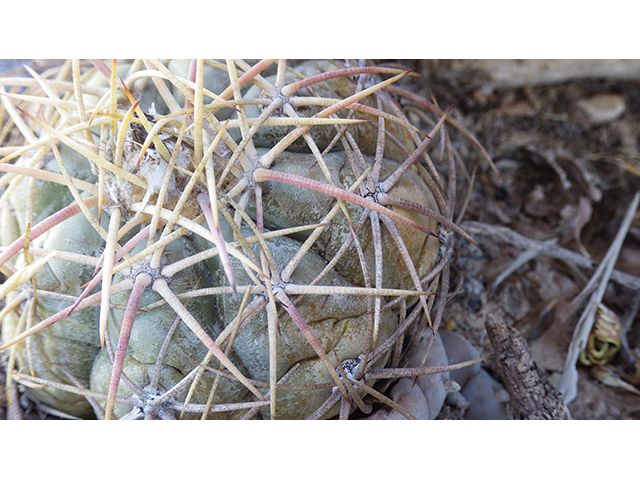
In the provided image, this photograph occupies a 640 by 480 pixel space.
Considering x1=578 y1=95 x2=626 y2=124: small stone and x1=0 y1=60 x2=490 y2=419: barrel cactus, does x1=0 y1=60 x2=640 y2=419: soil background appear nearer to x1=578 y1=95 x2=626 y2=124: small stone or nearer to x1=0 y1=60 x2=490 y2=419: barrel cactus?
x1=578 y1=95 x2=626 y2=124: small stone

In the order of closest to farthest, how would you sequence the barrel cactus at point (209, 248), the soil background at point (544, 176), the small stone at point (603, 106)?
the barrel cactus at point (209, 248), the soil background at point (544, 176), the small stone at point (603, 106)

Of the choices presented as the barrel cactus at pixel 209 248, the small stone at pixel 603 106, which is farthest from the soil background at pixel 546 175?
the barrel cactus at pixel 209 248

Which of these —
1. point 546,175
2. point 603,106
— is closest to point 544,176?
point 546,175

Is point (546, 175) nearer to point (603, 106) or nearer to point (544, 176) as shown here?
point (544, 176)

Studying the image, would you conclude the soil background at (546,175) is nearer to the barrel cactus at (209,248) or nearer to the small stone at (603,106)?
the small stone at (603,106)
